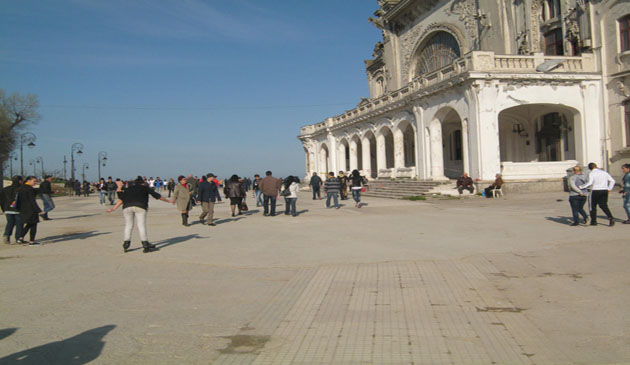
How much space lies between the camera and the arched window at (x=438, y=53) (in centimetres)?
3188

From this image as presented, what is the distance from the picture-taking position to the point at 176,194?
531 inches

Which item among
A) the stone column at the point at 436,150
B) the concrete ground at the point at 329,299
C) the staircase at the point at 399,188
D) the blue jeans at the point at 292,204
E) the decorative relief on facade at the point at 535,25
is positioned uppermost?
the decorative relief on facade at the point at 535,25

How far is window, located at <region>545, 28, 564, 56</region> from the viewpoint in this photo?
2375 centimetres

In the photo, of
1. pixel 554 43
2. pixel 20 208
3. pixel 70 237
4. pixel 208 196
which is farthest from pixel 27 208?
pixel 554 43

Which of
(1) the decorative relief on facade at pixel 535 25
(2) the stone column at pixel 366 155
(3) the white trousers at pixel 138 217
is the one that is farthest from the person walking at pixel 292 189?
(2) the stone column at pixel 366 155

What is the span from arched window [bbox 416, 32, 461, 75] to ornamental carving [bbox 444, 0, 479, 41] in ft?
5.91

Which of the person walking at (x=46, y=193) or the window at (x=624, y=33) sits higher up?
the window at (x=624, y=33)

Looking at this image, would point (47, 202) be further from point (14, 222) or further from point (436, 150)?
point (436, 150)

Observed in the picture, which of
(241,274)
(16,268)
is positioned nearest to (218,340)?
(241,274)

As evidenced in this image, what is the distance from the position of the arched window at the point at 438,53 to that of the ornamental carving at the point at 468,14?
1802 mm

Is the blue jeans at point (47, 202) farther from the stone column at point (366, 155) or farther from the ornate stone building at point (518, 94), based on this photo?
the stone column at point (366, 155)

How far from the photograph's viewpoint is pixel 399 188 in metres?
26.1

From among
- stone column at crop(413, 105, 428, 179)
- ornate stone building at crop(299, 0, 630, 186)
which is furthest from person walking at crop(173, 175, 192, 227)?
stone column at crop(413, 105, 428, 179)

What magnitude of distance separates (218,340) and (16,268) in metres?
5.71
